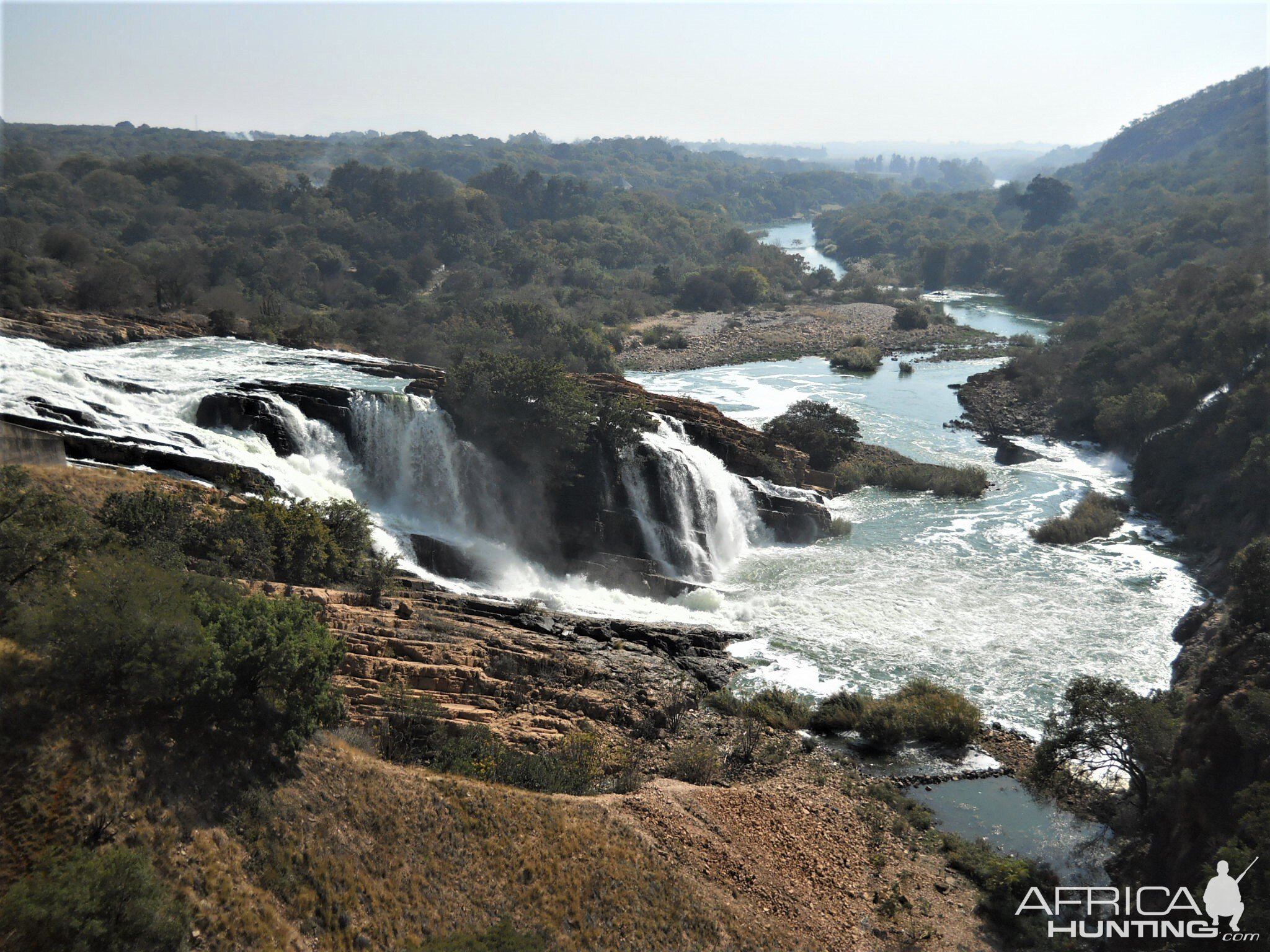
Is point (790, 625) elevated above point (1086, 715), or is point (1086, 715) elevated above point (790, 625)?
point (1086, 715)

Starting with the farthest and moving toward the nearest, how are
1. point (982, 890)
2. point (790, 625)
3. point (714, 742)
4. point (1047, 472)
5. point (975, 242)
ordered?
point (975, 242) < point (1047, 472) < point (790, 625) < point (714, 742) < point (982, 890)

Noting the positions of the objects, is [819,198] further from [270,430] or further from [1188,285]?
[270,430]

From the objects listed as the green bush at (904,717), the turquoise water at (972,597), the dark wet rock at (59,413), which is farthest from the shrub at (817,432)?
the dark wet rock at (59,413)

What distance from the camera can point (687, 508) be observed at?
28.0m

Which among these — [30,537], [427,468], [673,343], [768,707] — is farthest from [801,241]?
[30,537]

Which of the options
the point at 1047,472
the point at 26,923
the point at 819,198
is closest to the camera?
the point at 26,923

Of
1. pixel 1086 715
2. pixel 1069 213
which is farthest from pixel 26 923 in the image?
pixel 1069 213

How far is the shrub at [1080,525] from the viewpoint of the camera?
96.8ft

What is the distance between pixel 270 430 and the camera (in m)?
23.2

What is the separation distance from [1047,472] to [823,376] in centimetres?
1739

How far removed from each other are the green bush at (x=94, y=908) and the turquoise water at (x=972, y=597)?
1380cm

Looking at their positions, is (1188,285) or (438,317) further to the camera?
(438,317)

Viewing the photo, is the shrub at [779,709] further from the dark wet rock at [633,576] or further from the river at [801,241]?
the river at [801,241]

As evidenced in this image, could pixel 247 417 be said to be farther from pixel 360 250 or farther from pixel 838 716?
pixel 360 250
